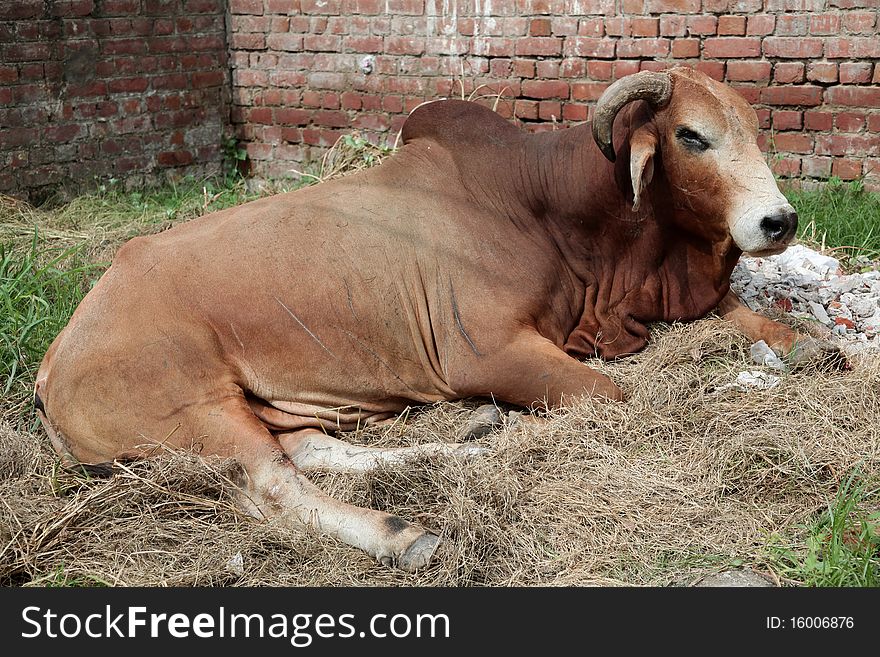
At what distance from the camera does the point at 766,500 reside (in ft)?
Result: 10.3

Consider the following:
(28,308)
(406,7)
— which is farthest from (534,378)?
(406,7)

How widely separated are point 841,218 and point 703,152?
6.83 feet

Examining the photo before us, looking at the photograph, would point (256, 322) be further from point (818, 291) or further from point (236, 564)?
point (818, 291)

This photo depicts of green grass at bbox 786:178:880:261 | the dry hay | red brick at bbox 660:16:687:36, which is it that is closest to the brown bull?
the dry hay

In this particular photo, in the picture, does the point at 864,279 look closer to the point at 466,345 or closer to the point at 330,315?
the point at 466,345

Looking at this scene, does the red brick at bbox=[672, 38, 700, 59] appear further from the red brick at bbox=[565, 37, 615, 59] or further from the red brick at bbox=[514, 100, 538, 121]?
the red brick at bbox=[514, 100, 538, 121]

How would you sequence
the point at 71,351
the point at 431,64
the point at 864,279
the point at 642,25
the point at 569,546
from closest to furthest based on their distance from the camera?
the point at 569,546
the point at 71,351
the point at 864,279
the point at 642,25
the point at 431,64

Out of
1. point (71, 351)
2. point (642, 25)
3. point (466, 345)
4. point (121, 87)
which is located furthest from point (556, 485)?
point (121, 87)

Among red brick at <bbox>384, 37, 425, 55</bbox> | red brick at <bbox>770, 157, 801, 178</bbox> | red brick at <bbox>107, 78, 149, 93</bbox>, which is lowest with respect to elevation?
red brick at <bbox>770, 157, 801, 178</bbox>

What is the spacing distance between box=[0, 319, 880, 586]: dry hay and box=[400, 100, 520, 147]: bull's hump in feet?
4.18

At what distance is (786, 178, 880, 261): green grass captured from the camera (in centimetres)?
533

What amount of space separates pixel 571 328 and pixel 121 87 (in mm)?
4438

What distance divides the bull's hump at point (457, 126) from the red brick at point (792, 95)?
2.36m

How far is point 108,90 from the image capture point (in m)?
7.05
